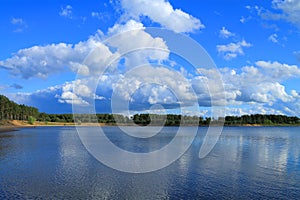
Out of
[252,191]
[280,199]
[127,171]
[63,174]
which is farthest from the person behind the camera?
[127,171]

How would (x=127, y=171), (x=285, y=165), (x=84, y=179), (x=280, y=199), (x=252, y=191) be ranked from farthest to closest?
(x=285, y=165)
(x=127, y=171)
(x=84, y=179)
(x=252, y=191)
(x=280, y=199)

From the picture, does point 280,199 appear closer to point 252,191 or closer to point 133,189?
point 252,191

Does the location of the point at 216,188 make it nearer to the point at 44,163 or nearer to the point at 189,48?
the point at 189,48

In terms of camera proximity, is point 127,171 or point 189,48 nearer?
point 127,171

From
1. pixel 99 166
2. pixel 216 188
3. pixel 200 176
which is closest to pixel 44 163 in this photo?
pixel 99 166

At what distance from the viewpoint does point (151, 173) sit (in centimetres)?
3700

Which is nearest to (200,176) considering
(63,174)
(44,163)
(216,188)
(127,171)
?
(216,188)

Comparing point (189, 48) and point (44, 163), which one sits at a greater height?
point (189, 48)

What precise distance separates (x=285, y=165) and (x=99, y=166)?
89.1 ft

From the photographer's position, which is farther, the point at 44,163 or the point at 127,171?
the point at 44,163

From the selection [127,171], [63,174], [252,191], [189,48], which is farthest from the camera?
[189,48]

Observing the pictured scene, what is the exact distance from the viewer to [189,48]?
136ft

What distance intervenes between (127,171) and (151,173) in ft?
10.6

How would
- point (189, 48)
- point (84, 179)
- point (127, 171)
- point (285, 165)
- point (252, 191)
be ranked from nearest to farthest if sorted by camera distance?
1. point (252, 191)
2. point (84, 179)
3. point (127, 171)
4. point (189, 48)
5. point (285, 165)
